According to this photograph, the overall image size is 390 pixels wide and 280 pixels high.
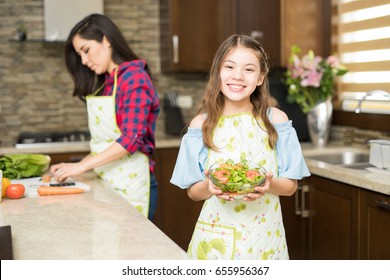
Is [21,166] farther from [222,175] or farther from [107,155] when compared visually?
[222,175]

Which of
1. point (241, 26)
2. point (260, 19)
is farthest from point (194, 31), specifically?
point (260, 19)

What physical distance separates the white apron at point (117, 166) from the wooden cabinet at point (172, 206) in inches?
47.9

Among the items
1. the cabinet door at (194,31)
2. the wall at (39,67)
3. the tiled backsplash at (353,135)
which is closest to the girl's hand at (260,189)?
the tiled backsplash at (353,135)

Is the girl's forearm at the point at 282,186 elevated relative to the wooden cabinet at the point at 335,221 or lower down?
elevated

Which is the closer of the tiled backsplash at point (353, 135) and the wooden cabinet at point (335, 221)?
the wooden cabinet at point (335, 221)

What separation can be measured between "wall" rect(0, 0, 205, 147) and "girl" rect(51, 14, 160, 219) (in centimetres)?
157

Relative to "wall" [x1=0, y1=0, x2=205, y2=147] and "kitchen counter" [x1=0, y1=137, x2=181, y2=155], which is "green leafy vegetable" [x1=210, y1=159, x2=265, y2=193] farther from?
"wall" [x1=0, y1=0, x2=205, y2=147]

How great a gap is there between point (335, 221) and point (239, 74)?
1.25 metres

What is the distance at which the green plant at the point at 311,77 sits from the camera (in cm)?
334

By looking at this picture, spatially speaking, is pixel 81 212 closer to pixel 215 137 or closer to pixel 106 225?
pixel 106 225

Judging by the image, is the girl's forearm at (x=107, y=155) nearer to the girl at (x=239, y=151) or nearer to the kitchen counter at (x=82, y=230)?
the kitchen counter at (x=82, y=230)

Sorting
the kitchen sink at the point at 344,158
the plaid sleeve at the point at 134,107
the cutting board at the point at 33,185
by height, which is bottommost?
the kitchen sink at the point at 344,158

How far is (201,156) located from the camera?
1773mm

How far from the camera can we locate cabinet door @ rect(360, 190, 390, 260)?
229 cm
